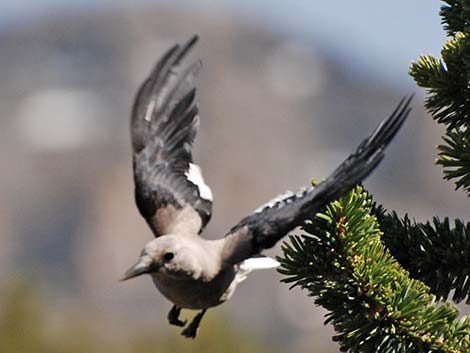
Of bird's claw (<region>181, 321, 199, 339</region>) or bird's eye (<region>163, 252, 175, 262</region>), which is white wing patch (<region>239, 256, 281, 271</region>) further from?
bird's eye (<region>163, 252, 175, 262</region>)

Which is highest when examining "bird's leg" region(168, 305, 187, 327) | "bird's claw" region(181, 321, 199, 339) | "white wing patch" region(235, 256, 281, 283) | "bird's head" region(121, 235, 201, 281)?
"white wing patch" region(235, 256, 281, 283)

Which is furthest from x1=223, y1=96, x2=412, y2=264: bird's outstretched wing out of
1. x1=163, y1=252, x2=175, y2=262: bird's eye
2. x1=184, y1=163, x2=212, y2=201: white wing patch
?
x1=184, y1=163, x2=212, y2=201: white wing patch

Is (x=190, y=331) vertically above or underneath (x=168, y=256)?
underneath

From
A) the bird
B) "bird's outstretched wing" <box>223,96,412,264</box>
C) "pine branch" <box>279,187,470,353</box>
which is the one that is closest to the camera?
"pine branch" <box>279,187,470,353</box>

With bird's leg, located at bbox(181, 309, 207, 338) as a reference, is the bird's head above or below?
above

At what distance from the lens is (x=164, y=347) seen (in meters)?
17.2

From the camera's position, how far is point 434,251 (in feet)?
14.8

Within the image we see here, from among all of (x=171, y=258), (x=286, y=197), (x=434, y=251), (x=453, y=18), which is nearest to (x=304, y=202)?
(x=286, y=197)

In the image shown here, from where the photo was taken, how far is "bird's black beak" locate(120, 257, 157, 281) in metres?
4.52

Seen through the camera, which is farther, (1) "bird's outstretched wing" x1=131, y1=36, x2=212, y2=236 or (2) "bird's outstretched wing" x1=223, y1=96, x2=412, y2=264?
(1) "bird's outstretched wing" x1=131, y1=36, x2=212, y2=236

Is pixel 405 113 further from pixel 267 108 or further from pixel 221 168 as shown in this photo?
Result: pixel 267 108

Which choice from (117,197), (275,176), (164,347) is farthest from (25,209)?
(164,347)

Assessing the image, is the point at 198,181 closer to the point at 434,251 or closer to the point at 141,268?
the point at 141,268

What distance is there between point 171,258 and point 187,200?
788 millimetres
